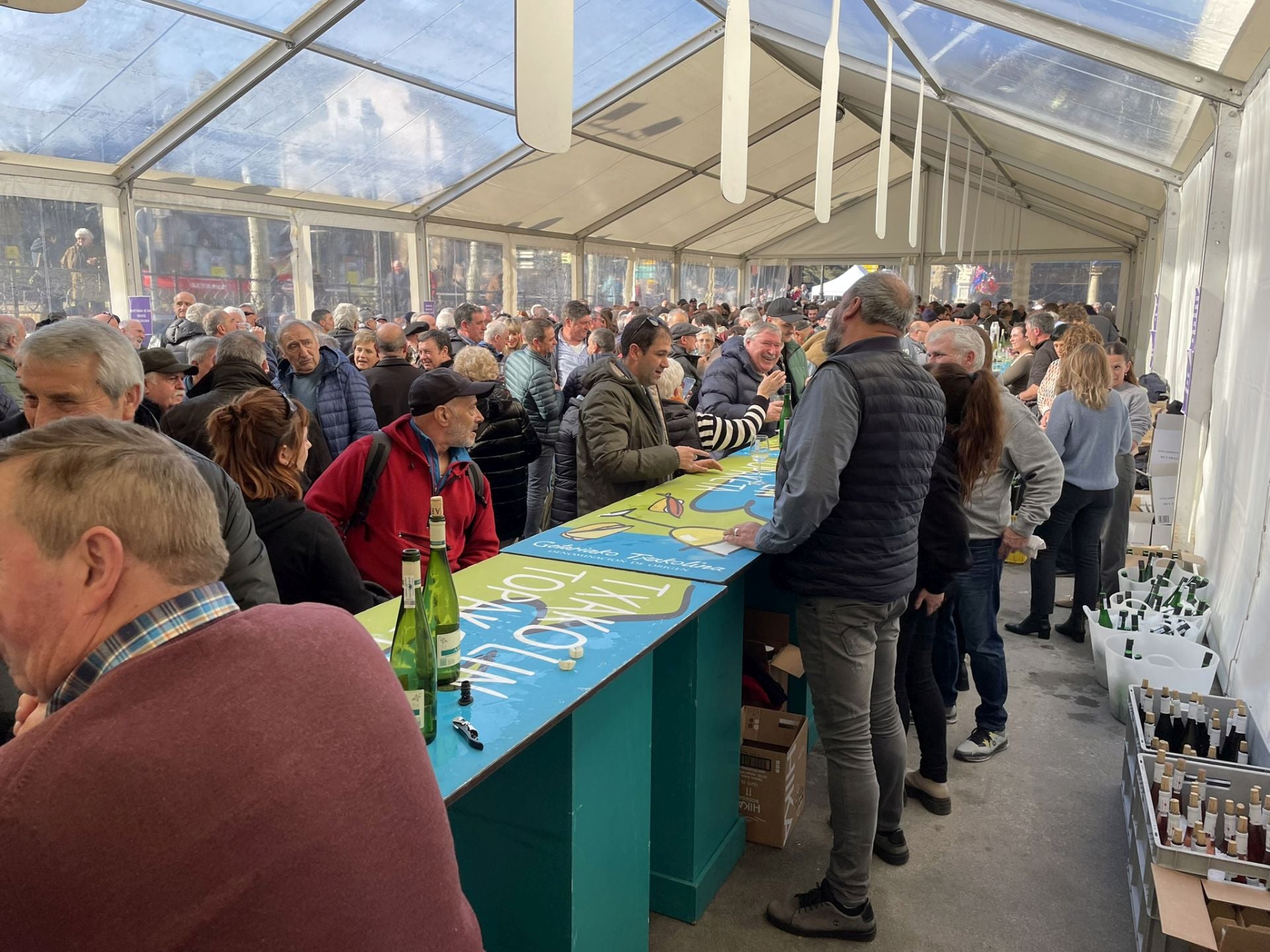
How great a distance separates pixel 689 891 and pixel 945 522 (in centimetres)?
132

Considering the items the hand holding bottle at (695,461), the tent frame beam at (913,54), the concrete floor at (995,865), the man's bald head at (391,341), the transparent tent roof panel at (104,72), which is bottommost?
the concrete floor at (995,865)

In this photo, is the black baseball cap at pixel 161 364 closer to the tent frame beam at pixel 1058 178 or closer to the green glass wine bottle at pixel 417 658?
the green glass wine bottle at pixel 417 658

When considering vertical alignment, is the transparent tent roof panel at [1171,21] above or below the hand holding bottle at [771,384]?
above

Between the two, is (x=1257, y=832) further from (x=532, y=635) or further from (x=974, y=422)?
(x=532, y=635)

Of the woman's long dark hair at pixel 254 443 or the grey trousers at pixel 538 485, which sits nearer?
the woman's long dark hair at pixel 254 443

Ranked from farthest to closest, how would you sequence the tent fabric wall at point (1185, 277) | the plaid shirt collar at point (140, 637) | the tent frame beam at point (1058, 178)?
the tent frame beam at point (1058, 178), the tent fabric wall at point (1185, 277), the plaid shirt collar at point (140, 637)

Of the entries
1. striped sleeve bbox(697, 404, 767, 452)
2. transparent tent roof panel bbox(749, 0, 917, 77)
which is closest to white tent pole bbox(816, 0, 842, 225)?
striped sleeve bbox(697, 404, 767, 452)

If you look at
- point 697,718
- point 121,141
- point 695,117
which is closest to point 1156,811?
point 697,718

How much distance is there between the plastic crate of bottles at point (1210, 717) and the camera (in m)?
2.81

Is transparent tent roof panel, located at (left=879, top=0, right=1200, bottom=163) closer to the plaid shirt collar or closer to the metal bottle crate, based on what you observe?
the metal bottle crate

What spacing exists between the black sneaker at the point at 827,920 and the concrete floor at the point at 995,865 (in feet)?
0.11

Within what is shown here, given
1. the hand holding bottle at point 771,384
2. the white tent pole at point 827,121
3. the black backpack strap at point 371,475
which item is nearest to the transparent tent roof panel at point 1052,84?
the white tent pole at point 827,121

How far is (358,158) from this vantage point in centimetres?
973

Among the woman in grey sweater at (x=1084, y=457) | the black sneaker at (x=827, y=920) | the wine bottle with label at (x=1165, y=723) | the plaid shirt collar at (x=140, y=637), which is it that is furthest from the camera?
the woman in grey sweater at (x=1084, y=457)
